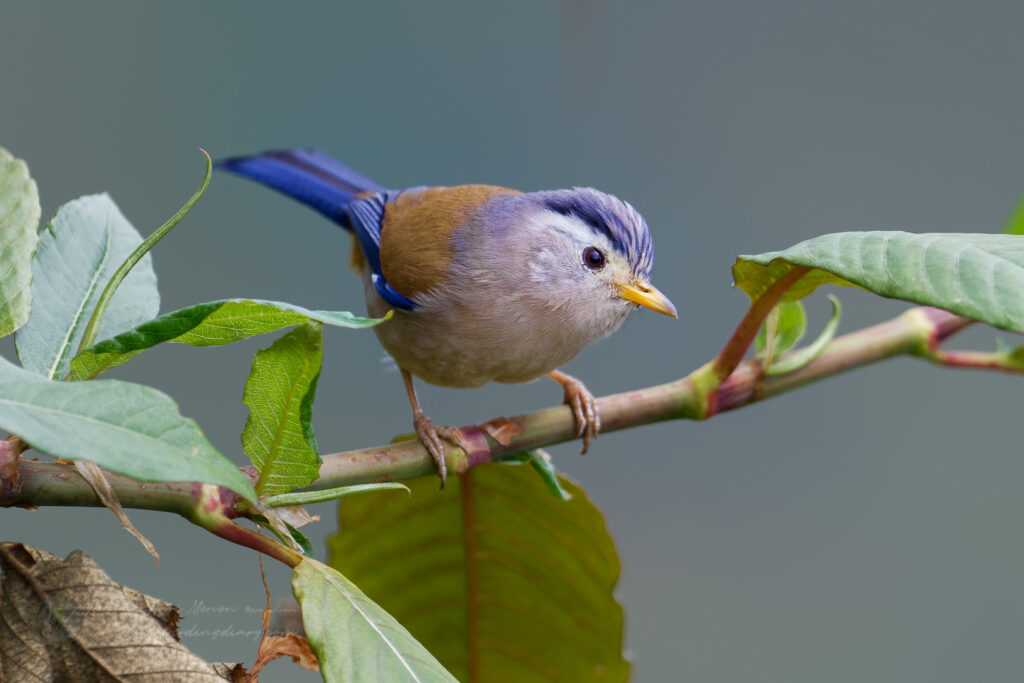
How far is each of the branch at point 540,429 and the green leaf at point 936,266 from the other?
19.3 inches

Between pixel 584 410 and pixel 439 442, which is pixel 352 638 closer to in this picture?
pixel 439 442

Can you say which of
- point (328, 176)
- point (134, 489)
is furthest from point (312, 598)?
point (328, 176)

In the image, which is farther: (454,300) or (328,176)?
(328,176)

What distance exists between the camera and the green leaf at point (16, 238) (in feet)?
3.82

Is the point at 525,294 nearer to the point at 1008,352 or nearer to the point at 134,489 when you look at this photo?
the point at 1008,352

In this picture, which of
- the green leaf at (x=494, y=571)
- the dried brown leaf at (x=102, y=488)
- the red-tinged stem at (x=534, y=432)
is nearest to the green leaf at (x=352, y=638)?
the red-tinged stem at (x=534, y=432)

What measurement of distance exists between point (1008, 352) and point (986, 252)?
106 centimetres

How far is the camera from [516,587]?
174cm

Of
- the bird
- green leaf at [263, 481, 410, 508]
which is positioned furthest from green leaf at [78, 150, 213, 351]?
the bird

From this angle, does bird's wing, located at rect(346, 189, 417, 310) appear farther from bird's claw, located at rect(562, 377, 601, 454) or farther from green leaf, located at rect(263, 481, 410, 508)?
green leaf, located at rect(263, 481, 410, 508)

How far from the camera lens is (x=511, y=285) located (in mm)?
2268

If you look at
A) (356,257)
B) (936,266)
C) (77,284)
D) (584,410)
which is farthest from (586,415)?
(356,257)

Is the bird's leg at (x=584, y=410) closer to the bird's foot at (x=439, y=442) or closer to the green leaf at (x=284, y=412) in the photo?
the bird's foot at (x=439, y=442)

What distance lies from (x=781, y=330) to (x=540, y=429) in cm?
48
